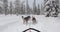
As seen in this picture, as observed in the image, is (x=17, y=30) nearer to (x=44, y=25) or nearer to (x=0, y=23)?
(x=0, y=23)

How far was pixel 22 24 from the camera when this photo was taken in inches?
45.8

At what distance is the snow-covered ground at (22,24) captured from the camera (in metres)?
1.13

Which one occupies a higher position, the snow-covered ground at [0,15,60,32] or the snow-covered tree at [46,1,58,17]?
the snow-covered tree at [46,1,58,17]

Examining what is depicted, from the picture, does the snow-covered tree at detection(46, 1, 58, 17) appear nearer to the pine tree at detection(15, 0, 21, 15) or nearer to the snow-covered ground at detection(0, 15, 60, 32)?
the snow-covered ground at detection(0, 15, 60, 32)

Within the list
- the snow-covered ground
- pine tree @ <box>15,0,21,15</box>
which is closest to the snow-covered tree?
the snow-covered ground

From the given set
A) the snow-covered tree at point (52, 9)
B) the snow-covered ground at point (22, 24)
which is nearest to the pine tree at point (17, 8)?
the snow-covered ground at point (22, 24)

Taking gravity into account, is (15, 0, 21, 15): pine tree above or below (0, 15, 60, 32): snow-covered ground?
above

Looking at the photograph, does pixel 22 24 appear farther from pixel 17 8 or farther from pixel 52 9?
pixel 52 9

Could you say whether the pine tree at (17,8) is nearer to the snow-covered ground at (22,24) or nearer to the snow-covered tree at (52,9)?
the snow-covered ground at (22,24)

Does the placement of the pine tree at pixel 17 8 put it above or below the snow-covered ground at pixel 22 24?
above

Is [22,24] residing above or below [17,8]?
below

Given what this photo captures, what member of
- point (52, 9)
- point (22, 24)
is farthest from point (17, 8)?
point (52, 9)

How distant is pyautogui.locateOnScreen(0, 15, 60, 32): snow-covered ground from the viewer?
1.13 m

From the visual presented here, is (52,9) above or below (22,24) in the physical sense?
above
